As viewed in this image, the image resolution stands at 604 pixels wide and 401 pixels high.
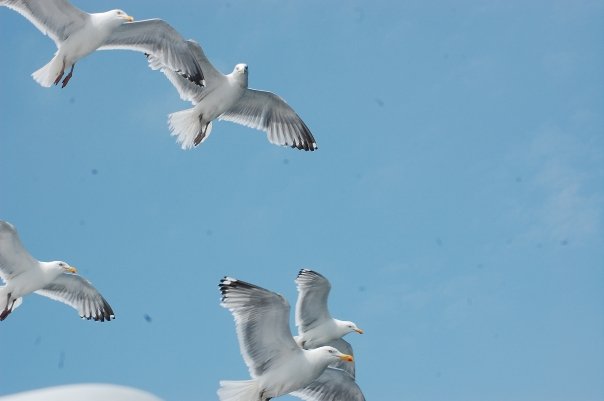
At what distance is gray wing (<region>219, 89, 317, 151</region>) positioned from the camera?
15898mm

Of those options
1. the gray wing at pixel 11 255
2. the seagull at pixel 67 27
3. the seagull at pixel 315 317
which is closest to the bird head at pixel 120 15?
the seagull at pixel 67 27

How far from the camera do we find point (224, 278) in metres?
10.5

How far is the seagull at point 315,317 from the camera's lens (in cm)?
1388

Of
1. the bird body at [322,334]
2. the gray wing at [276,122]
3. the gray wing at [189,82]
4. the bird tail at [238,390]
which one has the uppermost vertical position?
the gray wing at [276,122]

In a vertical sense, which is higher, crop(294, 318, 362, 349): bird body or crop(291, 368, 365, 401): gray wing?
crop(294, 318, 362, 349): bird body

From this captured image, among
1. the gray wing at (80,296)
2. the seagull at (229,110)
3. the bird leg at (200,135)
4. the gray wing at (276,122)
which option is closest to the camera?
the seagull at (229,110)

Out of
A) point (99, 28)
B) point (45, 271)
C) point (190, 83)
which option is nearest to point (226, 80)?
point (190, 83)

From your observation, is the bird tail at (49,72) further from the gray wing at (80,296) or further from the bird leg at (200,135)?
the gray wing at (80,296)

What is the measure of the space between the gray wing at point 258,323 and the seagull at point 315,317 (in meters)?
2.79

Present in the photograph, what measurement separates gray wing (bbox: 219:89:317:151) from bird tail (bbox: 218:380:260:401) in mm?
5703

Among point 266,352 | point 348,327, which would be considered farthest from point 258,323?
point 348,327

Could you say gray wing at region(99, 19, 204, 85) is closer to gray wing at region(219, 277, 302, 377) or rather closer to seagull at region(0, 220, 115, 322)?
seagull at region(0, 220, 115, 322)

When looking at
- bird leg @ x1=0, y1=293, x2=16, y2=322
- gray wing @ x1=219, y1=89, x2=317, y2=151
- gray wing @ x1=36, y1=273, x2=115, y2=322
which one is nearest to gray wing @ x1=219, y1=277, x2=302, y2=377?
bird leg @ x1=0, y1=293, x2=16, y2=322

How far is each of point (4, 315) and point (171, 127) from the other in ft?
12.2
